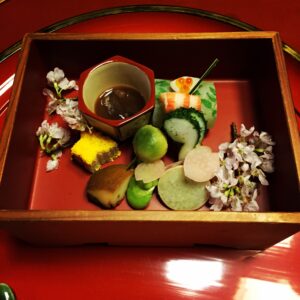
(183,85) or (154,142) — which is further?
(183,85)

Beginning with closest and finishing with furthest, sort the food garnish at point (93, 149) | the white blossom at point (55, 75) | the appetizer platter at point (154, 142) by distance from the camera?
the appetizer platter at point (154, 142) → the food garnish at point (93, 149) → the white blossom at point (55, 75)

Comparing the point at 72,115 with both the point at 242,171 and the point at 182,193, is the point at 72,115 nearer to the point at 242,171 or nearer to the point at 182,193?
the point at 182,193

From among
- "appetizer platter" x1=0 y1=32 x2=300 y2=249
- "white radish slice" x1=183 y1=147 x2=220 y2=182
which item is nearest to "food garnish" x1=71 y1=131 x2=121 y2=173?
"appetizer platter" x1=0 y1=32 x2=300 y2=249

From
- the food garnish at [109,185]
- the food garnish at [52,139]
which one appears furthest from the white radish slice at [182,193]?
the food garnish at [52,139]

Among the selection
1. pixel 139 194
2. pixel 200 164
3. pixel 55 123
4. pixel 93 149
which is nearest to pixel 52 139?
pixel 55 123

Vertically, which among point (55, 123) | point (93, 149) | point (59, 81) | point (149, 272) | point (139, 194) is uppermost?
point (59, 81)

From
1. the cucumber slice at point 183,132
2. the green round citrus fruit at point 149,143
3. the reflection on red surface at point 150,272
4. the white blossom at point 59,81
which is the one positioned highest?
the white blossom at point 59,81

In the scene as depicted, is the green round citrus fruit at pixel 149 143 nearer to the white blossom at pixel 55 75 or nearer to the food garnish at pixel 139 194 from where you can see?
the food garnish at pixel 139 194
